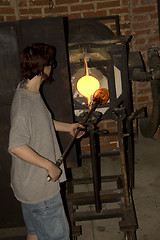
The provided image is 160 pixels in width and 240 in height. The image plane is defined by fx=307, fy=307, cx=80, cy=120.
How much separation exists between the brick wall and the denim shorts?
9.28 ft

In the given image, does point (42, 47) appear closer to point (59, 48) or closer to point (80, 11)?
point (59, 48)

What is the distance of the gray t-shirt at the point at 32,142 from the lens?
177cm

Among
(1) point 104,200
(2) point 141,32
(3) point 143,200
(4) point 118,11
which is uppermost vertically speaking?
(4) point 118,11

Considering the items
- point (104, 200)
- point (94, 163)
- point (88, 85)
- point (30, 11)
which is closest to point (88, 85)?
point (88, 85)

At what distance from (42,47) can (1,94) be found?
813 mm

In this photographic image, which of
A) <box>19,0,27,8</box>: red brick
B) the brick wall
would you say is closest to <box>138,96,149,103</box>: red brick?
the brick wall

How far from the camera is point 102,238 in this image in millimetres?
Result: 2721

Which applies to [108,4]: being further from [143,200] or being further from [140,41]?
[143,200]

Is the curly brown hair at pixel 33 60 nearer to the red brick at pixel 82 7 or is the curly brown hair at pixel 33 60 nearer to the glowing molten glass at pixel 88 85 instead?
the glowing molten glass at pixel 88 85

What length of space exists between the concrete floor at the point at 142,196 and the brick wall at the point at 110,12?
138 cm

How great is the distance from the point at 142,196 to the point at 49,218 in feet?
5.48

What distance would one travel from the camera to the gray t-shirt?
1766 mm

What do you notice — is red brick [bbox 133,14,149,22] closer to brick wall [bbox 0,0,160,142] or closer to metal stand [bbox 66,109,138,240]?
brick wall [bbox 0,0,160,142]

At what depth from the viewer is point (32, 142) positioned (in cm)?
184
